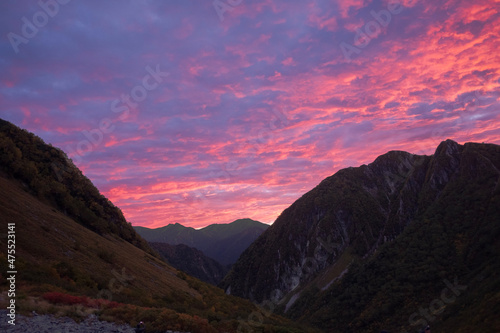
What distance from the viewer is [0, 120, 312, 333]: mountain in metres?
15.3

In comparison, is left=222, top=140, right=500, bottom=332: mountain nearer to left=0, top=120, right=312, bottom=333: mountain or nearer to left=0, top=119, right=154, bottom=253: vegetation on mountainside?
left=0, top=120, right=312, bottom=333: mountain

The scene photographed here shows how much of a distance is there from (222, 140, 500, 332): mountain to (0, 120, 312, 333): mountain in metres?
41.0

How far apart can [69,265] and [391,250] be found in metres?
122

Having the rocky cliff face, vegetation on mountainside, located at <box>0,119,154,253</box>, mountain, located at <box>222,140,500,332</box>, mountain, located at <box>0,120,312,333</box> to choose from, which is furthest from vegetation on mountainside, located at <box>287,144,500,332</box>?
vegetation on mountainside, located at <box>0,119,154,253</box>

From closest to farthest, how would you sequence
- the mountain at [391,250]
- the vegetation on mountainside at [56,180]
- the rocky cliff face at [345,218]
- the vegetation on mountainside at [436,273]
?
the vegetation on mountainside at [56,180] → the vegetation on mountainside at [436,273] → the mountain at [391,250] → the rocky cliff face at [345,218]

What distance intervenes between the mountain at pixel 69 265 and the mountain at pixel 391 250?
40986 millimetres

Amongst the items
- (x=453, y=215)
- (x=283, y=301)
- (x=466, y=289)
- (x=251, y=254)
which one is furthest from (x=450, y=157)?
(x=251, y=254)

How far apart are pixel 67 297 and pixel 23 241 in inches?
336

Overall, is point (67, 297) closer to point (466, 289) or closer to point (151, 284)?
point (151, 284)

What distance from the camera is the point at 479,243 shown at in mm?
82250

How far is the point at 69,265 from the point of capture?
20.6 m

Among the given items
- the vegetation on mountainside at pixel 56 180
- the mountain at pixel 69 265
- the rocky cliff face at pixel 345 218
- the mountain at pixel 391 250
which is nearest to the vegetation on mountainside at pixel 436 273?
the mountain at pixel 391 250

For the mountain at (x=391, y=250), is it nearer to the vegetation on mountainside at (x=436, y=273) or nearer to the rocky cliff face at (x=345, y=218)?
the vegetation on mountainside at (x=436, y=273)

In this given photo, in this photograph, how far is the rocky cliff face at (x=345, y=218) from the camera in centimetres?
13350
